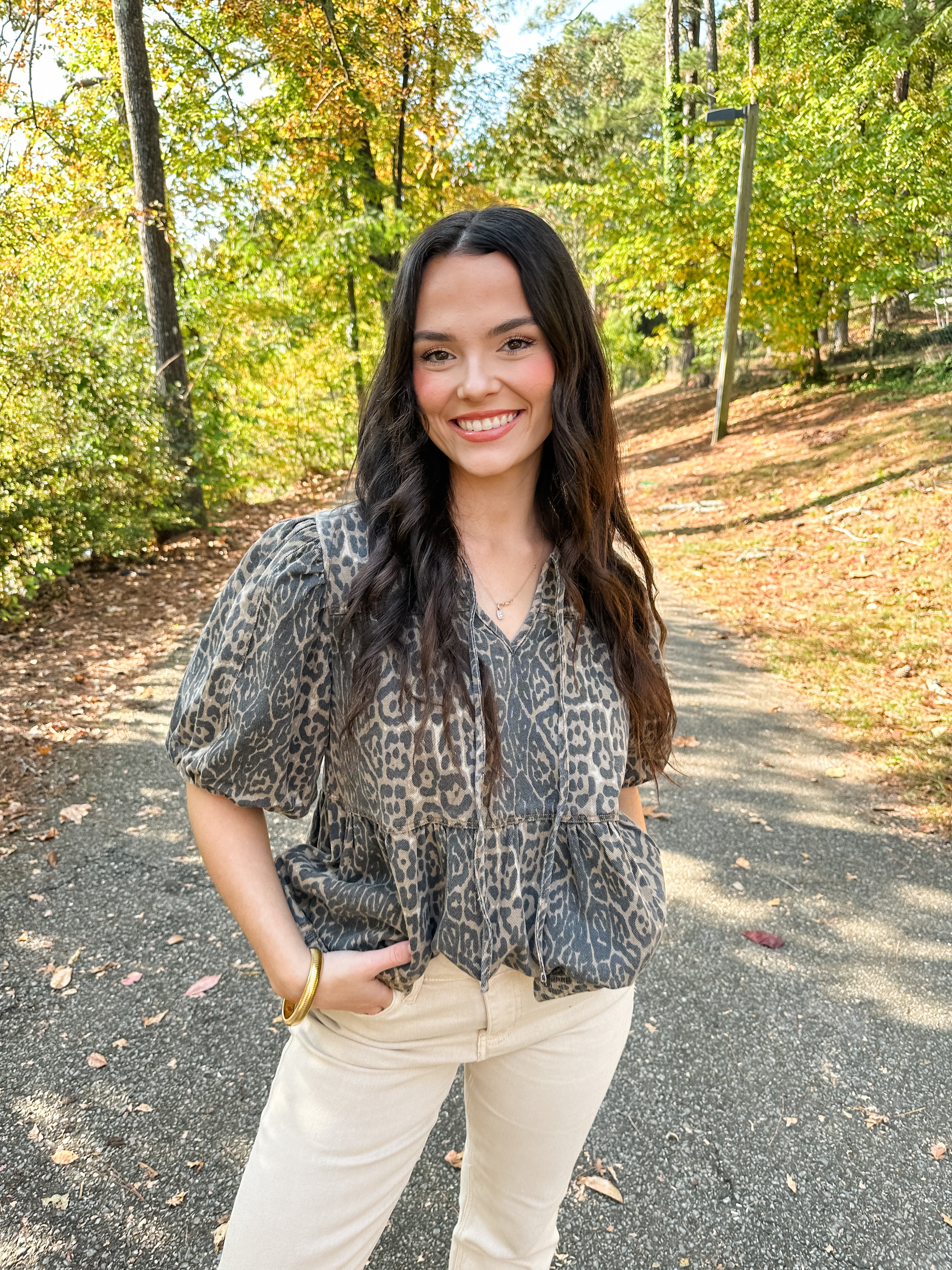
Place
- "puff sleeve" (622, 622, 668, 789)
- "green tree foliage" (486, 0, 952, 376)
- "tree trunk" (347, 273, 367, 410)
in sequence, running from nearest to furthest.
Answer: "puff sleeve" (622, 622, 668, 789) < "green tree foliage" (486, 0, 952, 376) < "tree trunk" (347, 273, 367, 410)

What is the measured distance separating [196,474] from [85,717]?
4876mm

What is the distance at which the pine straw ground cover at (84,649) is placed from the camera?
176 inches

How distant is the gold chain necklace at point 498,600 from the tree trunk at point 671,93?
13089 millimetres

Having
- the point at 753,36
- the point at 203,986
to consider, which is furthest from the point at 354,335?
the point at 203,986

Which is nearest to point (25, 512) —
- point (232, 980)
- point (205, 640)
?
point (232, 980)

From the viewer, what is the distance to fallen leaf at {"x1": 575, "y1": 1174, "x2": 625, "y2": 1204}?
232 cm

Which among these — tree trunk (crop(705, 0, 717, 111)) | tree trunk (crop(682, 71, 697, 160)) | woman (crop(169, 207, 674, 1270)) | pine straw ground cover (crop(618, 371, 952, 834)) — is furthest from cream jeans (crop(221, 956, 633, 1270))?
tree trunk (crop(705, 0, 717, 111))

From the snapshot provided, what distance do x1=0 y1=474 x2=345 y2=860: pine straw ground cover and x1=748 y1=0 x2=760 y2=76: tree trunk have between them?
15.3 metres

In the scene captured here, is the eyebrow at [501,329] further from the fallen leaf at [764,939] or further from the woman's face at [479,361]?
the fallen leaf at [764,939]

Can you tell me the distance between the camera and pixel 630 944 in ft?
4.56

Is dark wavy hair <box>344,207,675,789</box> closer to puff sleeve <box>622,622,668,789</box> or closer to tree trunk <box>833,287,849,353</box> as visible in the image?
puff sleeve <box>622,622,668,789</box>

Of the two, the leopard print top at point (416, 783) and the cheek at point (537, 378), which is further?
the cheek at point (537, 378)

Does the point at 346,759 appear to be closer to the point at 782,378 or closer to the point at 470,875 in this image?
the point at 470,875

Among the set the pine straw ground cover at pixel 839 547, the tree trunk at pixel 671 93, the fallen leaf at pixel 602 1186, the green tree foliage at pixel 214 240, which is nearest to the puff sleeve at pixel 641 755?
the fallen leaf at pixel 602 1186
